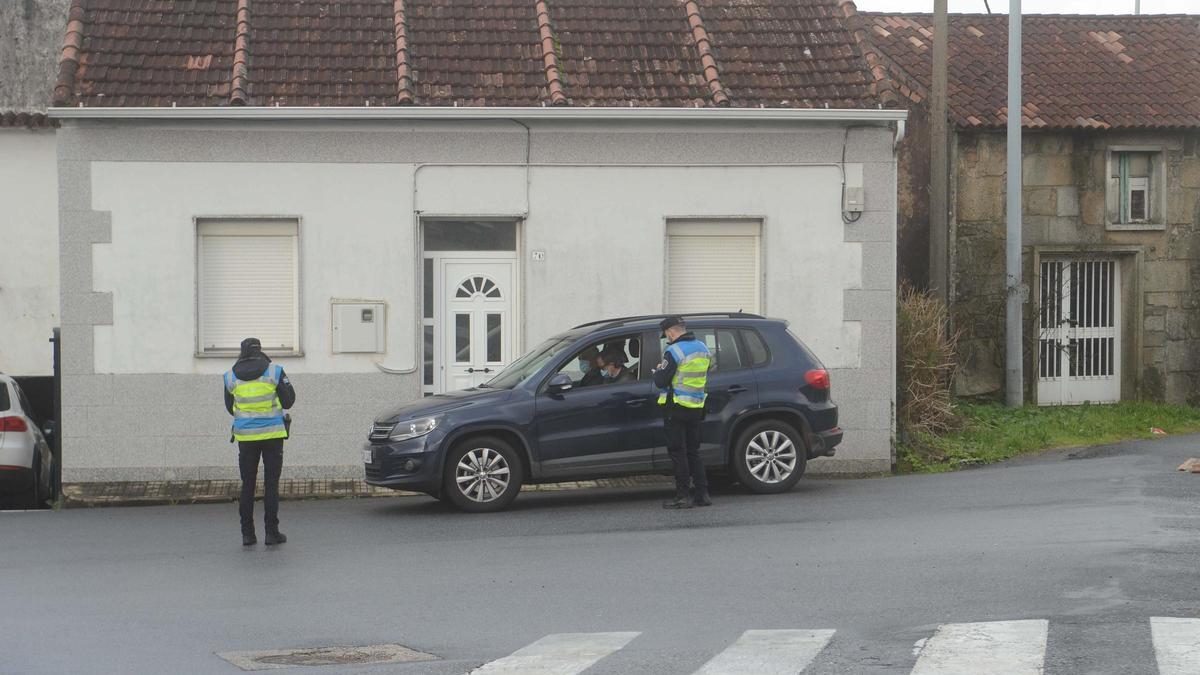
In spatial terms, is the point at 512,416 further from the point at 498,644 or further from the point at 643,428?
the point at 498,644

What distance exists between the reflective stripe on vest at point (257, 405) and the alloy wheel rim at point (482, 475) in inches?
74.4

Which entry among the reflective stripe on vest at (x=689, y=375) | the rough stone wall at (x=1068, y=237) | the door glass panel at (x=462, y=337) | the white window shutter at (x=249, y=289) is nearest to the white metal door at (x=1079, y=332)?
the rough stone wall at (x=1068, y=237)

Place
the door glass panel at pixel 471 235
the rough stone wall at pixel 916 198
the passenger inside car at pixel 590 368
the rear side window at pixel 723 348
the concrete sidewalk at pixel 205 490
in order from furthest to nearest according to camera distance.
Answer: the rough stone wall at pixel 916 198 < the door glass panel at pixel 471 235 < the concrete sidewalk at pixel 205 490 < the rear side window at pixel 723 348 < the passenger inside car at pixel 590 368

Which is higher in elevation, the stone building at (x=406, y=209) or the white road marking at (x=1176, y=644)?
the stone building at (x=406, y=209)

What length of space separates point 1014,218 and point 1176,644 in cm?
1469

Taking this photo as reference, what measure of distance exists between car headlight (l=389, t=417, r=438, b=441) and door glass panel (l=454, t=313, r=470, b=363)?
3376mm

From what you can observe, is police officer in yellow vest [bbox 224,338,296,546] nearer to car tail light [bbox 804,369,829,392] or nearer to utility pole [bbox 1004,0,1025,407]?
car tail light [bbox 804,369,829,392]

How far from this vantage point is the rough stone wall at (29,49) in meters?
25.6

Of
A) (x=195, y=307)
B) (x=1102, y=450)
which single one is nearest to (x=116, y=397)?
(x=195, y=307)

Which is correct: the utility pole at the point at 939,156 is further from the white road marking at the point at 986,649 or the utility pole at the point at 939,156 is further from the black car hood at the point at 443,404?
the white road marking at the point at 986,649

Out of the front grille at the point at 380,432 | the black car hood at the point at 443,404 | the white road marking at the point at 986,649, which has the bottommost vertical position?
the white road marking at the point at 986,649

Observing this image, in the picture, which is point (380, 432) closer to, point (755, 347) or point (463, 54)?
point (755, 347)

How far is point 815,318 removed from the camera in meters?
17.0

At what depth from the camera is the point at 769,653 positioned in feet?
24.3
